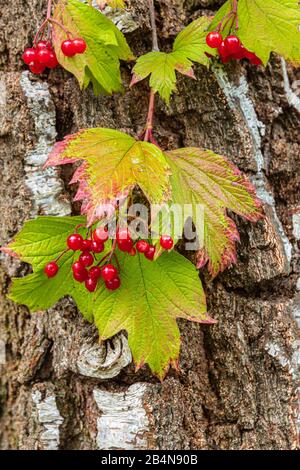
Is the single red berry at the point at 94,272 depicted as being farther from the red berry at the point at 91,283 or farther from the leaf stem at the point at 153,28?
the leaf stem at the point at 153,28

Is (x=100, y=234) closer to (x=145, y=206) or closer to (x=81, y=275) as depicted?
(x=81, y=275)

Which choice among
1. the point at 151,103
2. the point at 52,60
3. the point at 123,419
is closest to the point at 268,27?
the point at 151,103

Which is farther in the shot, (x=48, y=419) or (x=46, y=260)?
(x=48, y=419)

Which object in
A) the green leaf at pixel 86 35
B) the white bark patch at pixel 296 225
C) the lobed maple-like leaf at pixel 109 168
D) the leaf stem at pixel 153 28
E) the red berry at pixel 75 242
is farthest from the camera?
the white bark patch at pixel 296 225

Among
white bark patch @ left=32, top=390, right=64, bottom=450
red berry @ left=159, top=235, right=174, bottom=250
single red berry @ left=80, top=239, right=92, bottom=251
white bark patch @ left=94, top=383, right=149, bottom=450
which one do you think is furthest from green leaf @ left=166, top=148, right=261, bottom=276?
white bark patch @ left=32, top=390, right=64, bottom=450

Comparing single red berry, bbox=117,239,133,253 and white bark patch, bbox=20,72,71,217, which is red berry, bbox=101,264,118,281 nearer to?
single red berry, bbox=117,239,133,253

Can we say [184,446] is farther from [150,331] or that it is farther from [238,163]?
[238,163]

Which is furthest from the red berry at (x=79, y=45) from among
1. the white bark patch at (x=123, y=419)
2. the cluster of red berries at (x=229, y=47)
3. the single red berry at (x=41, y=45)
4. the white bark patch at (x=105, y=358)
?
the white bark patch at (x=123, y=419)
